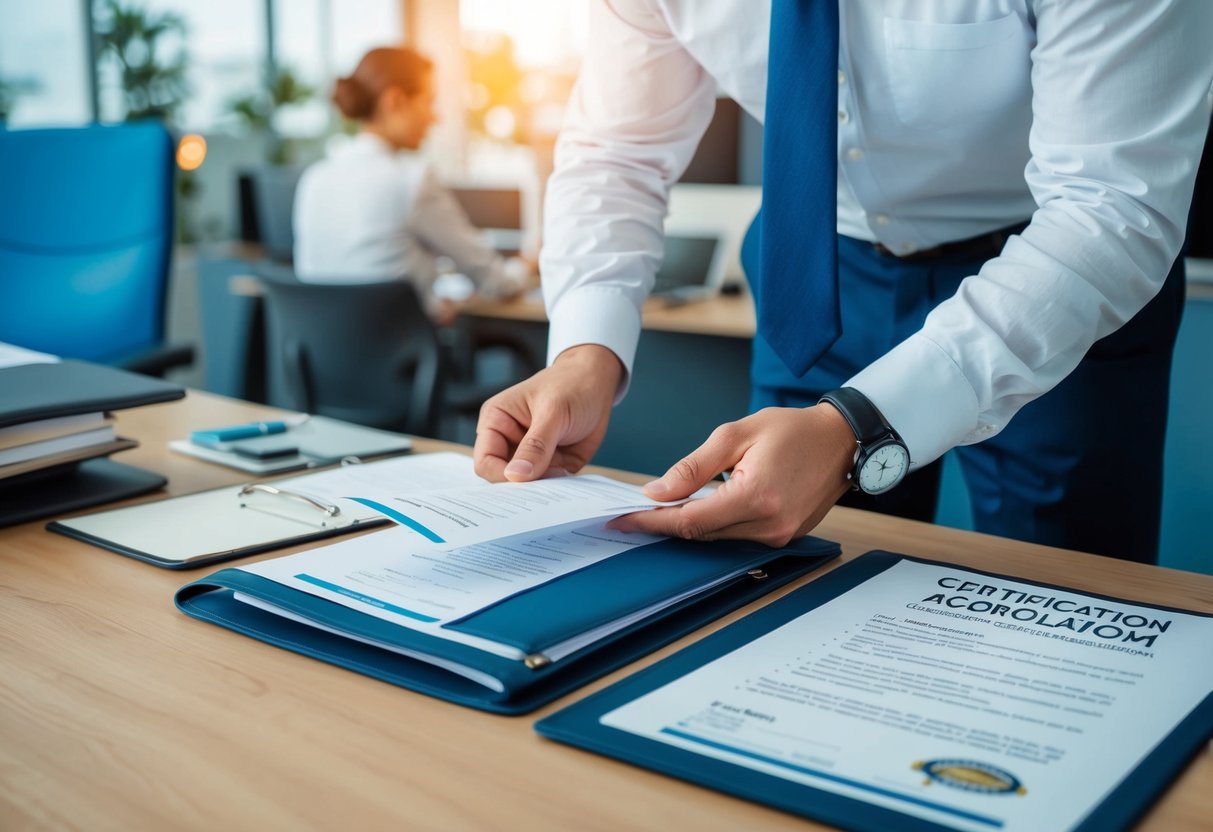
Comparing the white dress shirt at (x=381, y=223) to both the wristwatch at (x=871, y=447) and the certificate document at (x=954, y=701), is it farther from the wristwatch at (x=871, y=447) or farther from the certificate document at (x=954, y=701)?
the certificate document at (x=954, y=701)

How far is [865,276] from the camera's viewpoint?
4.37 feet

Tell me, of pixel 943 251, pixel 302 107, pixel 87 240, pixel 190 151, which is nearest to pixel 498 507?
pixel 943 251

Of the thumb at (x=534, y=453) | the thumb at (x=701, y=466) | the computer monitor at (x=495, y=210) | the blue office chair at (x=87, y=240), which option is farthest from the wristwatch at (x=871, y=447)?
the computer monitor at (x=495, y=210)

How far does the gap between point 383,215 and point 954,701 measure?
10.1 ft

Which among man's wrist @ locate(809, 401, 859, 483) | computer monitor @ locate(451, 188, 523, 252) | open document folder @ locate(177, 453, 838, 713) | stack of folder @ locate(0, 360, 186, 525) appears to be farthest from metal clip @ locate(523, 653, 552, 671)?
computer monitor @ locate(451, 188, 523, 252)

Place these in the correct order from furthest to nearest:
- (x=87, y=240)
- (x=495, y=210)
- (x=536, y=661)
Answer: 1. (x=495, y=210)
2. (x=87, y=240)
3. (x=536, y=661)

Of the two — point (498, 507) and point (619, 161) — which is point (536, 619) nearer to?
point (498, 507)

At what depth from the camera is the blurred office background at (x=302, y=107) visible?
2600 mm

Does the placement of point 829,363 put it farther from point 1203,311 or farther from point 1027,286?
point 1203,311

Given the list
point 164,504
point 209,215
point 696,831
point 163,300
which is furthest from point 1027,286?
point 209,215

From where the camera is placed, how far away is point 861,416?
2.98 ft

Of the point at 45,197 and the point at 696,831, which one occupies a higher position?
the point at 45,197

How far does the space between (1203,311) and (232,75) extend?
5356 mm

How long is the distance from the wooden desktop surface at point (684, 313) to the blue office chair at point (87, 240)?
928mm
